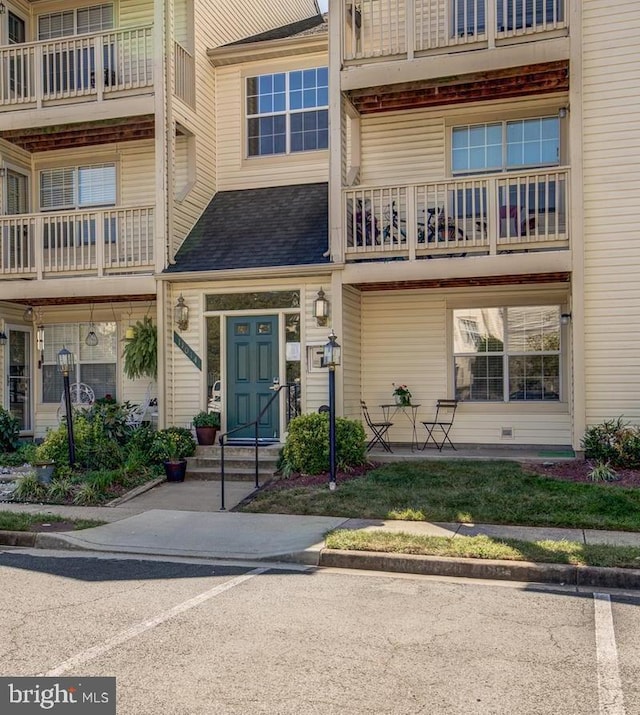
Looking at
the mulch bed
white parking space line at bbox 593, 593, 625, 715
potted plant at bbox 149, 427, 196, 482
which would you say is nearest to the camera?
white parking space line at bbox 593, 593, 625, 715

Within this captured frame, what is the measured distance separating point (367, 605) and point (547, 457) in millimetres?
6629

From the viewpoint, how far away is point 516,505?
29.9 feet

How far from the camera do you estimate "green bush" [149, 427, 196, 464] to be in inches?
476

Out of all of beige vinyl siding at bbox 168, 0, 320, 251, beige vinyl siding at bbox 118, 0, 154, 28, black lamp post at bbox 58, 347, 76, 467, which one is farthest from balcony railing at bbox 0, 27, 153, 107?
black lamp post at bbox 58, 347, 76, 467

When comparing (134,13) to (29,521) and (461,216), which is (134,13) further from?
(29,521)

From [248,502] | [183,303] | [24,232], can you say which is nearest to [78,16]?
[24,232]

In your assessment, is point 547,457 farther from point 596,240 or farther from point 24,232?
point 24,232

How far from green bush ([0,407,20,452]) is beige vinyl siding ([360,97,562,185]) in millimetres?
7935

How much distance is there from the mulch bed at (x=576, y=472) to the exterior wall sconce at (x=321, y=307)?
3972 mm

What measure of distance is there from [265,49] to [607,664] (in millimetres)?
13423

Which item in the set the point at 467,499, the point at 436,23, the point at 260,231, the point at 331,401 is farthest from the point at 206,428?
the point at 436,23

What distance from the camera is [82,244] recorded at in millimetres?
13922

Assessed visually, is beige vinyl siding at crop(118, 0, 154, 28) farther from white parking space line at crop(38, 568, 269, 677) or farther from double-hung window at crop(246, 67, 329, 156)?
white parking space line at crop(38, 568, 269, 677)

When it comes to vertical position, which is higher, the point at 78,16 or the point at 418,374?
the point at 78,16
